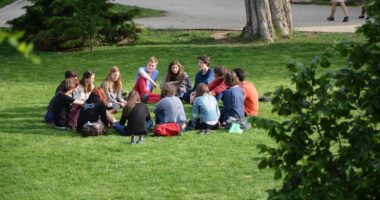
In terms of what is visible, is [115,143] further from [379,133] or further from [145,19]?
[145,19]

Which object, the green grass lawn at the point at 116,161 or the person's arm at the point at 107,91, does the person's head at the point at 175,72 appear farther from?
the person's arm at the point at 107,91

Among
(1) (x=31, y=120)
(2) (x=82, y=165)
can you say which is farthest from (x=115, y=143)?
(1) (x=31, y=120)

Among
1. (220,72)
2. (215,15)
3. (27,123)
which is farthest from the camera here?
(215,15)

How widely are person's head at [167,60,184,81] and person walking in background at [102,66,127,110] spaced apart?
1181 millimetres

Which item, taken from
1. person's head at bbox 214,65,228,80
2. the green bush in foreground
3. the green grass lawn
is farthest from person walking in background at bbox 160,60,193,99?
the green bush in foreground

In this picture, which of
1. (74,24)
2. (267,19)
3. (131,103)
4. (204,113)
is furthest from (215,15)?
(131,103)

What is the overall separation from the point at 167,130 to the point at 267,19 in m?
10.2

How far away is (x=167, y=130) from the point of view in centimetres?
1331

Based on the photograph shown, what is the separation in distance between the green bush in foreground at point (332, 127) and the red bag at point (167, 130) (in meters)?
7.30

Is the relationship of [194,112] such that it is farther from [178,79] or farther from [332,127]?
[332,127]

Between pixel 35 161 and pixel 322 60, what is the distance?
269 inches

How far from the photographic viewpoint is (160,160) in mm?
11945

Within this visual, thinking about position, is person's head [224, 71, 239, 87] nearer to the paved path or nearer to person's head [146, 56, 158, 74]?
person's head [146, 56, 158, 74]

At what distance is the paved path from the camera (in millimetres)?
26847
